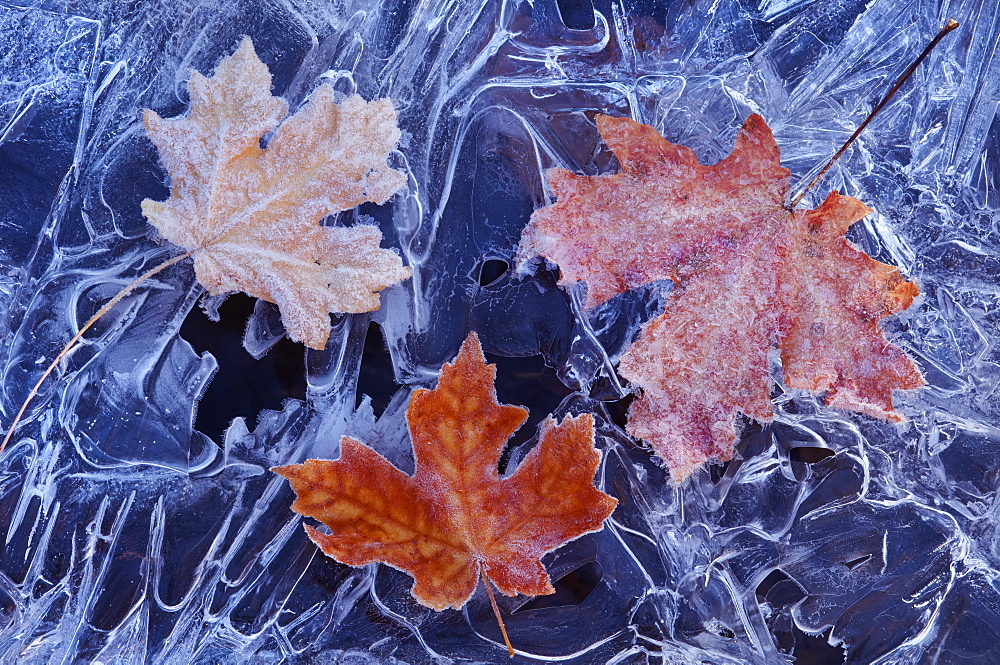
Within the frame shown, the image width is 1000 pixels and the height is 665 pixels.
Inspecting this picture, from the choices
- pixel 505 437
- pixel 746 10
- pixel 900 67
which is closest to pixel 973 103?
pixel 900 67

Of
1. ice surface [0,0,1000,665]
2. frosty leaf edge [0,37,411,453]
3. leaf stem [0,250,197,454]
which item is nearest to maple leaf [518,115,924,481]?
ice surface [0,0,1000,665]

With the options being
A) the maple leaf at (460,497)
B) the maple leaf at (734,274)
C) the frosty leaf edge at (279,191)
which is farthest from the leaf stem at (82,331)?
the maple leaf at (734,274)

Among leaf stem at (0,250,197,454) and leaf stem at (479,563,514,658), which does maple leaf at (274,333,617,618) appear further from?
leaf stem at (0,250,197,454)

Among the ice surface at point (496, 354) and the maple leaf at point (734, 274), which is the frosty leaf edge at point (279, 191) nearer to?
the ice surface at point (496, 354)

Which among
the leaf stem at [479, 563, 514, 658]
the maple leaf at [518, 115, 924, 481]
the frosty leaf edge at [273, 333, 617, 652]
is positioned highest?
the maple leaf at [518, 115, 924, 481]

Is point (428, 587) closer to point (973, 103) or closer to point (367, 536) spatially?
point (367, 536)

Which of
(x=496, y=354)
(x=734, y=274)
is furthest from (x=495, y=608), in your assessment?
(x=734, y=274)
